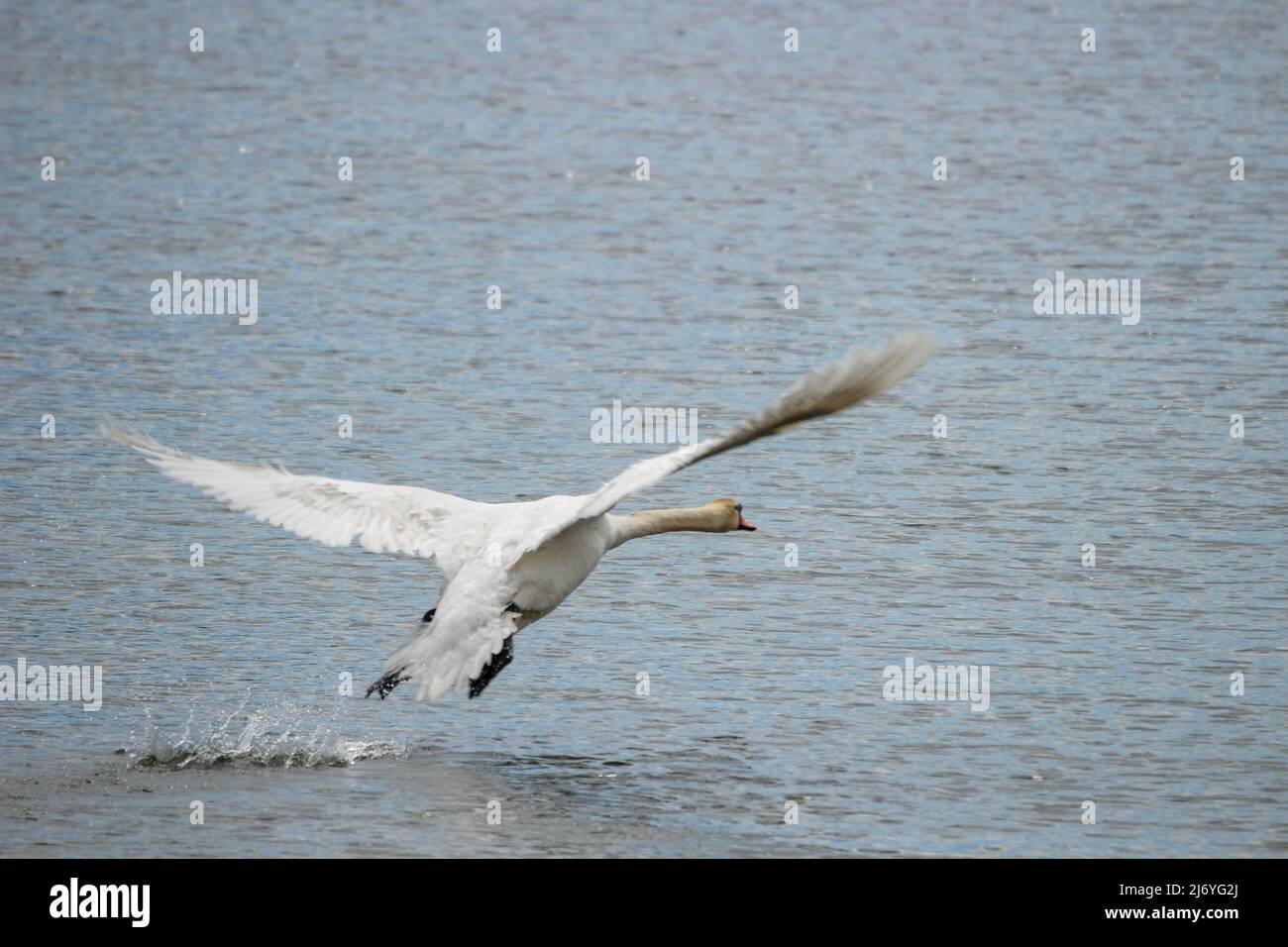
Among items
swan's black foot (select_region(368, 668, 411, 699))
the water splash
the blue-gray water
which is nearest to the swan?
swan's black foot (select_region(368, 668, 411, 699))

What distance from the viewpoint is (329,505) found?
1204cm

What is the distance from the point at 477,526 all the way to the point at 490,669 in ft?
3.77

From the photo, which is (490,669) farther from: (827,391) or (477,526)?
(827,391)

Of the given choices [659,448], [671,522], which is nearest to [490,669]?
[671,522]

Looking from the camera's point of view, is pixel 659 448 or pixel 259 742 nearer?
pixel 259 742

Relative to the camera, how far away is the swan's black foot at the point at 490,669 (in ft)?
35.6

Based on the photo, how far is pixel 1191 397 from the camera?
18422 mm

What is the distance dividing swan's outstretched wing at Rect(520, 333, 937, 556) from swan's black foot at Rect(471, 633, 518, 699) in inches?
43.2

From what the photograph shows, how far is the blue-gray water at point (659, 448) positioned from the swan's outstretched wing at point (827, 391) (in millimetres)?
1831

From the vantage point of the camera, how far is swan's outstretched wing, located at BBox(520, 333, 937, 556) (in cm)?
960

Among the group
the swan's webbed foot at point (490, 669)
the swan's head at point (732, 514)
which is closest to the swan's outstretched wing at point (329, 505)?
the swan's webbed foot at point (490, 669)

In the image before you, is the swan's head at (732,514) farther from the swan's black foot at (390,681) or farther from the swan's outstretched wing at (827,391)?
the swan's black foot at (390,681)

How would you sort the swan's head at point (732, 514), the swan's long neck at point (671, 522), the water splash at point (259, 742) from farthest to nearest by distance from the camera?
the swan's head at point (732, 514) → the swan's long neck at point (671, 522) → the water splash at point (259, 742)

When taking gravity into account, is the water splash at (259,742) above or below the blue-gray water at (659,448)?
below
